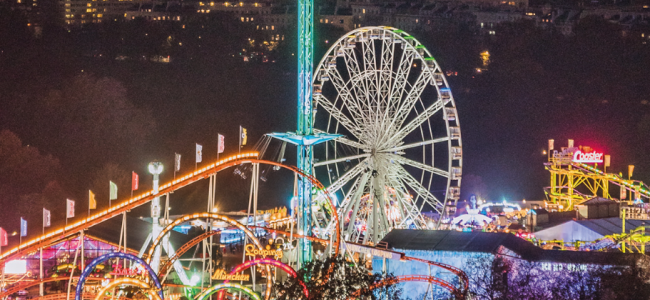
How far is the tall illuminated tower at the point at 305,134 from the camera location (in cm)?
3234

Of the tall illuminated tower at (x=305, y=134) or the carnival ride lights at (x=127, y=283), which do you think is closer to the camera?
the carnival ride lights at (x=127, y=283)

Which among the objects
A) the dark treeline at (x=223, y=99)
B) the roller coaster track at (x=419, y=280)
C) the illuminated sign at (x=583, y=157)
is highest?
the dark treeline at (x=223, y=99)

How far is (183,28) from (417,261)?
9005cm

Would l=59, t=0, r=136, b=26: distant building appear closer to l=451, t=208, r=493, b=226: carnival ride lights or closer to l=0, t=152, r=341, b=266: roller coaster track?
l=451, t=208, r=493, b=226: carnival ride lights

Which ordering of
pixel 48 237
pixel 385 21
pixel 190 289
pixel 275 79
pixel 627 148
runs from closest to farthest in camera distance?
1. pixel 48 237
2. pixel 190 289
3. pixel 627 148
4. pixel 275 79
5. pixel 385 21

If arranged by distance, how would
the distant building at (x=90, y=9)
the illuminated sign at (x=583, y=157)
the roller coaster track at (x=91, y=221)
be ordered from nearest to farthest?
the roller coaster track at (x=91, y=221)
the illuminated sign at (x=583, y=157)
the distant building at (x=90, y=9)

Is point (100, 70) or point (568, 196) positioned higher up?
point (100, 70)

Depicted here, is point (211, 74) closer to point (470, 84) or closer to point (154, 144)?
point (154, 144)

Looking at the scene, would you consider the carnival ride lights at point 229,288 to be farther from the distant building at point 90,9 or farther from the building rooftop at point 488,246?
the distant building at point 90,9

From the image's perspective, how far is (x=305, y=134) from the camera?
3262 cm

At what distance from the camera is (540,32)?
115125 millimetres

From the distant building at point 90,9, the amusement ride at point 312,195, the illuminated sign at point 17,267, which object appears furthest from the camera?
the distant building at point 90,9

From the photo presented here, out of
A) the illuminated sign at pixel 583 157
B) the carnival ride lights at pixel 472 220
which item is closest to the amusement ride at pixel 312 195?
the carnival ride lights at pixel 472 220

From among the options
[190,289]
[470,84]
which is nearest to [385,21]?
[470,84]
